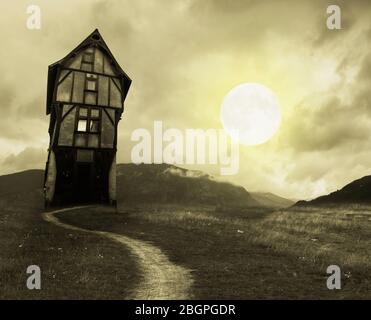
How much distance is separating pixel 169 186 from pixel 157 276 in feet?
488

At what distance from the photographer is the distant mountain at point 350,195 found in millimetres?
67656

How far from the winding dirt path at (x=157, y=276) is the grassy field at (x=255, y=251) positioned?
0.44 m

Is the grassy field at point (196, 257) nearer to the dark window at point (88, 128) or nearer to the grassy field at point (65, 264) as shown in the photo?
the grassy field at point (65, 264)

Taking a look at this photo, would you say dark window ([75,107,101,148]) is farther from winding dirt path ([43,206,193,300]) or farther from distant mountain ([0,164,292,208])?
distant mountain ([0,164,292,208])

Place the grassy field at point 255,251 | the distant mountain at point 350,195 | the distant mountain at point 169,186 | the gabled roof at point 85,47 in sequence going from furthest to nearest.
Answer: the distant mountain at point 169,186 → the distant mountain at point 350,195 → the gabled roof at point 85,47 → the grassy field at point 255,251

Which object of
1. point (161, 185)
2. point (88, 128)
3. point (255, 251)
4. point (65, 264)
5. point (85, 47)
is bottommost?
point (255, 251)

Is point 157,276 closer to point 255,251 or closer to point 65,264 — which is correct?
point 65,264

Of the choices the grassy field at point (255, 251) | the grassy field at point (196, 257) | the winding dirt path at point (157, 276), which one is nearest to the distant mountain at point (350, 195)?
the grassy field at point (255, 251)

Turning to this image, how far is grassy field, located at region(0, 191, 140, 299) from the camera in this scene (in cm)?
1036

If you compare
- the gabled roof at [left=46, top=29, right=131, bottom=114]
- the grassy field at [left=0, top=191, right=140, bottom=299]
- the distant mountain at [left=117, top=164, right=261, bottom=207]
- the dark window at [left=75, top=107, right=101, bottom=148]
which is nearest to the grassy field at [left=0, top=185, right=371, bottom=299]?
the grassy field at [left=0, top=191, right=140, bottom=299]

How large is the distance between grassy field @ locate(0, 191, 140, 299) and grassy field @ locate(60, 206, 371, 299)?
92.1 inches

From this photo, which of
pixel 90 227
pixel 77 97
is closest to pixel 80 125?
pixel 77 97

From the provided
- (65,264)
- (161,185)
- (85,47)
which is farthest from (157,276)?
(161,185)

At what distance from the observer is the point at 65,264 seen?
44.1 ft
